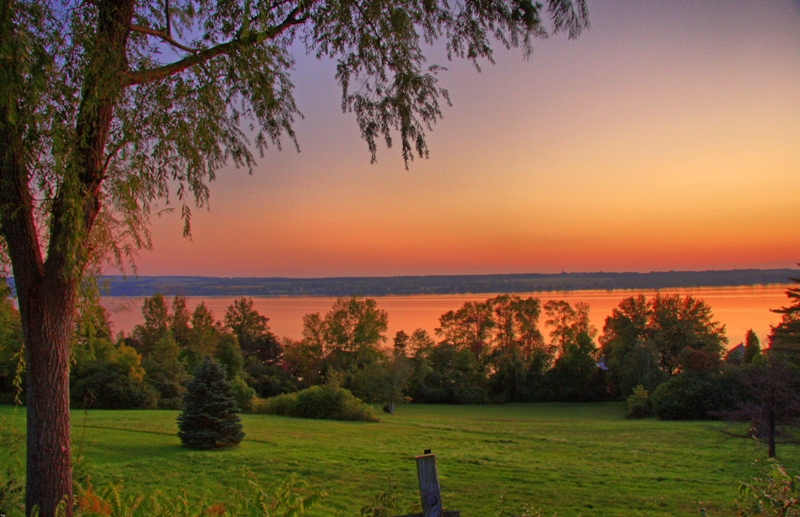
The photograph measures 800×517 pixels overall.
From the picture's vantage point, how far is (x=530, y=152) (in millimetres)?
14164

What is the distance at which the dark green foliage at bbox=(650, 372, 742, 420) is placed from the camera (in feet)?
83.7

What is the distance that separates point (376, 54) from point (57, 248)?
3358 millimetres

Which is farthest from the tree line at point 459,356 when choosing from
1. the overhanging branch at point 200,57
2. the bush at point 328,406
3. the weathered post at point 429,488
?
the weathered post at point 429,488

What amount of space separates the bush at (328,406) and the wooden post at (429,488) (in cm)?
2135

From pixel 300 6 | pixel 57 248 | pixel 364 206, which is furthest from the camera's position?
pixel 364 206

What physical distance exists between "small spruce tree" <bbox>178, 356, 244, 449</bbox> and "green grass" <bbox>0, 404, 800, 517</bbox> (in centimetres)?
40

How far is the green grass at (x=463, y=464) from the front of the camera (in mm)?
8781

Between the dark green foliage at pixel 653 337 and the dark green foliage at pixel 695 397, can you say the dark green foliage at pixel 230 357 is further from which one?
the dark green foliage at pixel 653 337

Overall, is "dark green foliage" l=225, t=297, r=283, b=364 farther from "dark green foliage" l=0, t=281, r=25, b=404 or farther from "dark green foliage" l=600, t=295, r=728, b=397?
"dark green foliage" l=600, t=295, r=728, b=397

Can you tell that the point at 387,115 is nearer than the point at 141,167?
No

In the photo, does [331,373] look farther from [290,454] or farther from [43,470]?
[43,470]

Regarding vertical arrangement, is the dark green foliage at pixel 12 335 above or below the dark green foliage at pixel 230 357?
above

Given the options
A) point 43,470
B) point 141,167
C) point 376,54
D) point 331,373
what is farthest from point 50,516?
point 331,373

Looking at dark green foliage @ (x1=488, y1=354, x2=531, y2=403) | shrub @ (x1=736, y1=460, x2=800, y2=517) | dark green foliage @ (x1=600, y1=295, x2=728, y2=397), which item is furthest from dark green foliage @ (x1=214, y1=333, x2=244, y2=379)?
shrub @ (x1=736, y1=460, x2=800, y2=517)
